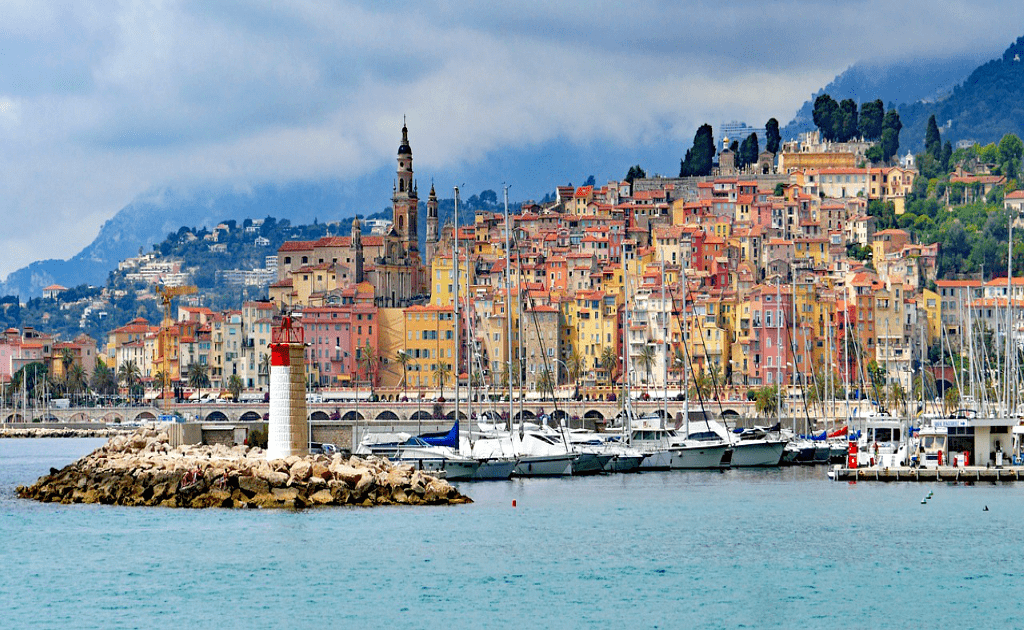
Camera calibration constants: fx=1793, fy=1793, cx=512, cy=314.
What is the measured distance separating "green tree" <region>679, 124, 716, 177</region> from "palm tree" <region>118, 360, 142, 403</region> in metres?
47.4

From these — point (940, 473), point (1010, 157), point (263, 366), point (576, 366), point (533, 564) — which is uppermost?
point (1010, 157)

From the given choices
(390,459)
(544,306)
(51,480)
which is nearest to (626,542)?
(390,459)

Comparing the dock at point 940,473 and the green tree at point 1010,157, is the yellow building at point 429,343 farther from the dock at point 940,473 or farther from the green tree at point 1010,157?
the dock at point 940,473

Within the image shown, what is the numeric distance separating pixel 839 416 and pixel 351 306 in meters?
46.1

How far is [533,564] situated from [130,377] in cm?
10441

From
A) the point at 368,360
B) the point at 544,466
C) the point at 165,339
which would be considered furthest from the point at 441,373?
the point at 544,466

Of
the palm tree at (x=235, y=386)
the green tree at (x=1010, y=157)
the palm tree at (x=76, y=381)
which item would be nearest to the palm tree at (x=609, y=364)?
the palm tree at (x=235, y=386)

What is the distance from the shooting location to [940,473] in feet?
159

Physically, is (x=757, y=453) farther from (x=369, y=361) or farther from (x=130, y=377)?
(x=130, y=377)

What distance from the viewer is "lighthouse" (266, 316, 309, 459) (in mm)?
39625

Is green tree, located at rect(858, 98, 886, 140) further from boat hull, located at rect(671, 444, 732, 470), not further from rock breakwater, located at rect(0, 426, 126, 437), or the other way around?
boat hull, located at rect(671, 444, 732, 470)

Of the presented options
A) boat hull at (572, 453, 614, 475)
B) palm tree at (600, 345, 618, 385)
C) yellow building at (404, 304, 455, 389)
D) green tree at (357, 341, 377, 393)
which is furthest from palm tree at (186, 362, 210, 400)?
boat hull at (572, 453, 614, 475)

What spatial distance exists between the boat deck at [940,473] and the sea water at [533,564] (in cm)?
235

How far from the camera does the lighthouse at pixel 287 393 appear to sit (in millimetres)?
39625
